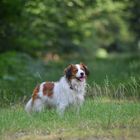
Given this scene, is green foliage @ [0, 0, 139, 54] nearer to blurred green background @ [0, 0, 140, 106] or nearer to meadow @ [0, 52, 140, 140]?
blurred green background @ [0, 0, 140, 106]

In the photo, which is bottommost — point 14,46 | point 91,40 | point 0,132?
point 0,132

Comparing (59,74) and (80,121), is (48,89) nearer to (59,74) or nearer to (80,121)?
(80,121)

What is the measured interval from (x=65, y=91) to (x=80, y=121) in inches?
86.5

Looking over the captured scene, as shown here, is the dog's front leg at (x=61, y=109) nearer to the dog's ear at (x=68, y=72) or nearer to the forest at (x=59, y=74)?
the forest at (x=59, y=74)

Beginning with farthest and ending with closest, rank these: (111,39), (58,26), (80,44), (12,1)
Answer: (111,39)
(80,44)
(58,26)
(12,1)

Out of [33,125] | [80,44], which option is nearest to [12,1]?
[33,125]

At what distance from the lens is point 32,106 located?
16.0m

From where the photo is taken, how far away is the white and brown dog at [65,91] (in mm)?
15258

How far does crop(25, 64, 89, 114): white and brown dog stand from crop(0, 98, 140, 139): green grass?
26 cm

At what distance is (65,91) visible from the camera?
50.7ft

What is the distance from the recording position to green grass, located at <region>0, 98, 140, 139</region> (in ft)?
40.6

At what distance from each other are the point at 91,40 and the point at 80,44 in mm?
9082

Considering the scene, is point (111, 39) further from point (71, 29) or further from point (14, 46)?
point (14, 46)

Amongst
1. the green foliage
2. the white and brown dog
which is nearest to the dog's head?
the white and brown dog
